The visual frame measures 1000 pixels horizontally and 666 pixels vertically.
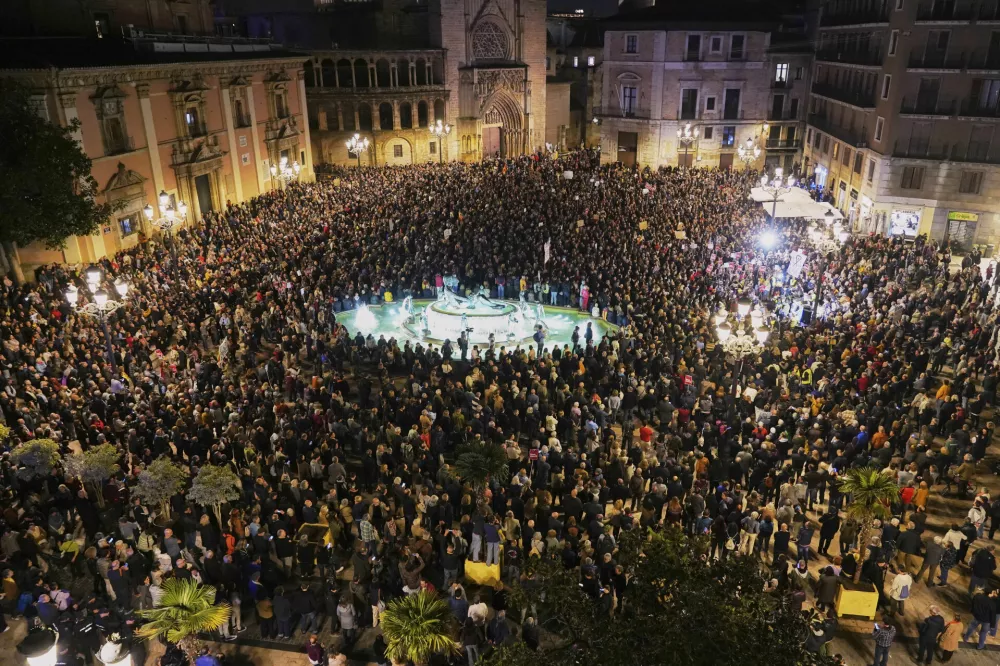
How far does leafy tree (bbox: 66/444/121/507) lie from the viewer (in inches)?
522

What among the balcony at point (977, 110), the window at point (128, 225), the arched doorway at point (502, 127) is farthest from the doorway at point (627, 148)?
the window at point (128, 225)

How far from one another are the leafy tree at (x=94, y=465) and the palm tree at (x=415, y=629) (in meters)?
7.08

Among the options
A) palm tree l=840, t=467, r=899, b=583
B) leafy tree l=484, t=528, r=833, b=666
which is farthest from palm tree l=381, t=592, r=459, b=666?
palm tree l=840, t=467, r=899, b=583

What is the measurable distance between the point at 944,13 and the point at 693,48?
19.2 meters

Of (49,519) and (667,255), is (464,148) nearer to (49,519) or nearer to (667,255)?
(667,255)

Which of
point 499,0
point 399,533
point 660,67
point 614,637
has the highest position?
point 499,0

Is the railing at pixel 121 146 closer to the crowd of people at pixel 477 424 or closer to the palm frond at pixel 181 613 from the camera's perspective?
the crowd of people at pixel 477 424

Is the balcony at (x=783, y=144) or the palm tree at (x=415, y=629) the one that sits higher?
the balcony at (x=783, y=144)

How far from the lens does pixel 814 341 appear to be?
19.0 m

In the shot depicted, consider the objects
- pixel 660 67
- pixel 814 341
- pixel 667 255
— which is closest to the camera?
pixel 814 341

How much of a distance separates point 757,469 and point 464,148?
47088 mm

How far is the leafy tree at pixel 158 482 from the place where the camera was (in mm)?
12664

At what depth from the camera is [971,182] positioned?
1277 inches

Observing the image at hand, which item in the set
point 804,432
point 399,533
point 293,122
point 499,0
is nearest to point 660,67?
point 499,0
